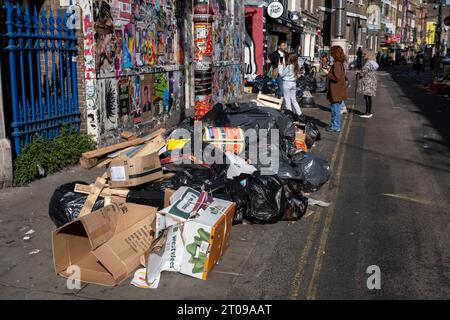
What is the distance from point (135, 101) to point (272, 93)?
417 inches

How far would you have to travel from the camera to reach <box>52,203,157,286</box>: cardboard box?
4.42 meters

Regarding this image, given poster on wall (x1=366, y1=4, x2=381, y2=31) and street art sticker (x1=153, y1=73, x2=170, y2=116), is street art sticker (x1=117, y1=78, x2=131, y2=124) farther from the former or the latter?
poster on wall (x1=366, y1=4, x2=381, y2=31)

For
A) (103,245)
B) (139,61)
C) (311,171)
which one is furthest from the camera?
(139,61)

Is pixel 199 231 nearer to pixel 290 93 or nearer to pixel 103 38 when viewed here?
pixel 103 38

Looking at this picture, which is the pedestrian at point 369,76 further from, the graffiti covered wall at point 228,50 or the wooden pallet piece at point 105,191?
the wooden pallet piece at point 105,191

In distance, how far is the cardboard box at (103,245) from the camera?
4418 millimetres

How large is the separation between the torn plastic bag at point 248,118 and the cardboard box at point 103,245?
386 cm

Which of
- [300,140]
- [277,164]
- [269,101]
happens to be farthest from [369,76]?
[277,164]

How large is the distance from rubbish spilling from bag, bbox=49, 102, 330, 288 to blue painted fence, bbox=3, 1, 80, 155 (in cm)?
126

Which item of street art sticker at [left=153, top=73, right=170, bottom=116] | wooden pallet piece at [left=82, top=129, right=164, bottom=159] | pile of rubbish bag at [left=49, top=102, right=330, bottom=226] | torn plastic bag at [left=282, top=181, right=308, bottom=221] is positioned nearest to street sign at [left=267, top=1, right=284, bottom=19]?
street art sticker at [left=153, top=73, right=170, bottom=116]

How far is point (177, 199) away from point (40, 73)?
13.2ft

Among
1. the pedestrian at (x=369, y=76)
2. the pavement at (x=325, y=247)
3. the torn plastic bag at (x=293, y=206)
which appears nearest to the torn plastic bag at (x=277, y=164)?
the pavement at (x=325, y=247)

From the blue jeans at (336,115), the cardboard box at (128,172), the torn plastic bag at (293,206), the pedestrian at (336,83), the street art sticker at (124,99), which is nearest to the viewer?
the cardboard box at (128,172)

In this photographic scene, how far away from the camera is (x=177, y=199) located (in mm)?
4859
